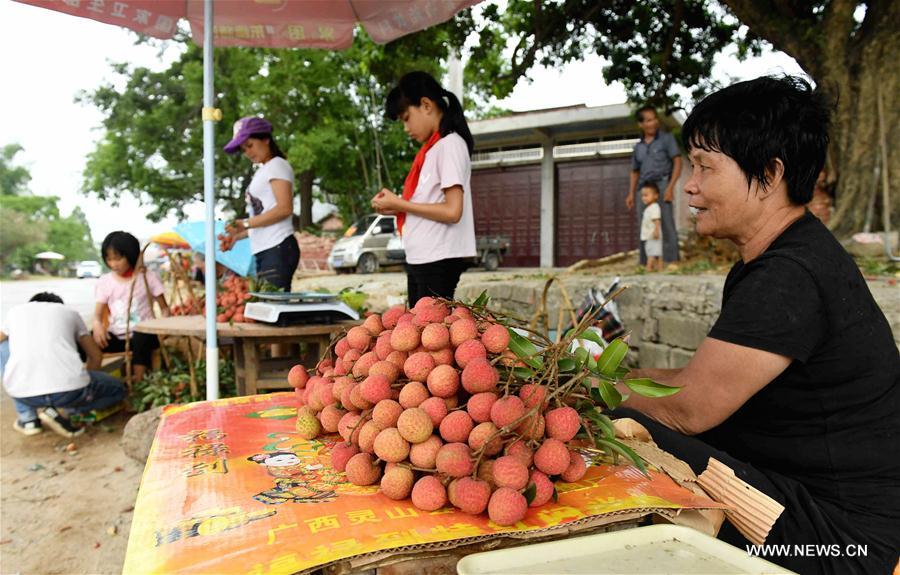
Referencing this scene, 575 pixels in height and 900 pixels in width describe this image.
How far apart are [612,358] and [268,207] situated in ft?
9.28

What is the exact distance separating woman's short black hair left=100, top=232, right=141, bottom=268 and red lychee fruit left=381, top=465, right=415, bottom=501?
396 centimetres

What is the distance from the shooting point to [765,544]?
108 cm

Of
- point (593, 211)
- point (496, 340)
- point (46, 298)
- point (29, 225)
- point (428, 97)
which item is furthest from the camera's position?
point (29, 225)

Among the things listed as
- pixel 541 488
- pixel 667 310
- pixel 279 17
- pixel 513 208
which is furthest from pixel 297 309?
pixel 513 208

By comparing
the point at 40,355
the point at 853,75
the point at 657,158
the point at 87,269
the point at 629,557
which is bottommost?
the point at 87,269

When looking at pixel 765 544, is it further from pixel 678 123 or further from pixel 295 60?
pixel 295 60

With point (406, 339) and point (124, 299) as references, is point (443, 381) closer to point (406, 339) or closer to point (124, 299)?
A: point (406, 339)

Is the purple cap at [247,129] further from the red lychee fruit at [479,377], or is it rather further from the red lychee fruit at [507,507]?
the red lychee fruit at [507,507]

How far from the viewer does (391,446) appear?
945mm

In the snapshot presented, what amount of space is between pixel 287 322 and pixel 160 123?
18.1 meters

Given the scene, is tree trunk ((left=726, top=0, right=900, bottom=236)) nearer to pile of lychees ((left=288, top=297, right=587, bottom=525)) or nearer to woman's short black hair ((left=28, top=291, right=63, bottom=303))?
pile of lychees ((left=288, top=297, right=587, bottom=525))

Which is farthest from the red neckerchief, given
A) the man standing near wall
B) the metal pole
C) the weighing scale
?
the man standing near wall

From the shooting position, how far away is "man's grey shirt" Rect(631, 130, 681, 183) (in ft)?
19.0

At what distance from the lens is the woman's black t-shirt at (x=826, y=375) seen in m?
1.14
